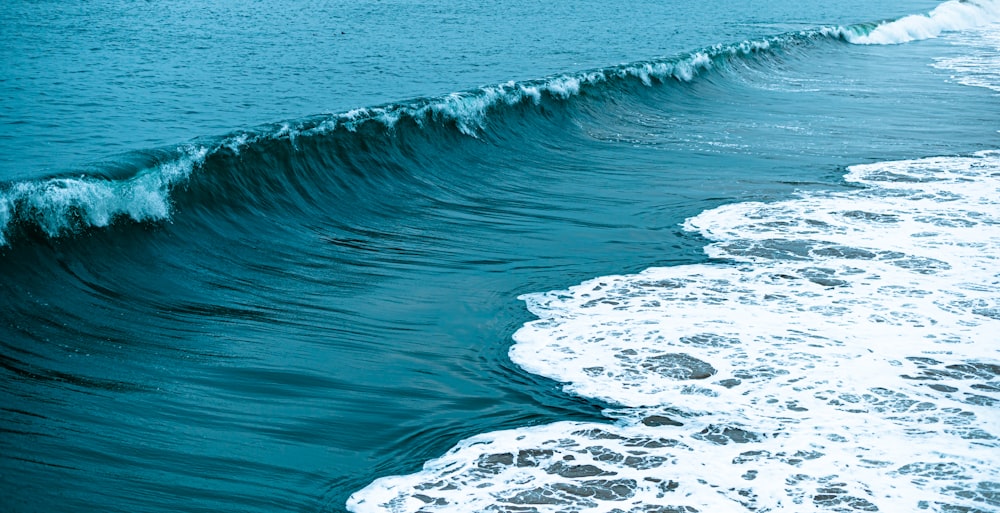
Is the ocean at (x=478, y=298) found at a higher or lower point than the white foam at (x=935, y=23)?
lower

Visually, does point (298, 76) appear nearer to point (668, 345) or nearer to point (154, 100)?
point (154, 100)

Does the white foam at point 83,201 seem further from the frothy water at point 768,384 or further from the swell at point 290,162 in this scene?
the frothy water at point 768,384

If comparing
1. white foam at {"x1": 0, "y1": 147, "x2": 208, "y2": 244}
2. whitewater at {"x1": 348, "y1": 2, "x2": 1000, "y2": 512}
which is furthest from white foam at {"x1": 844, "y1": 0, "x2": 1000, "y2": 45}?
white foam at {"x1": 0, "y1": 147, "x2": 208, "y2": 244}

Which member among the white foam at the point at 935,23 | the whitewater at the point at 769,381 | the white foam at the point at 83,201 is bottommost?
the whitewater at the point at 769,381

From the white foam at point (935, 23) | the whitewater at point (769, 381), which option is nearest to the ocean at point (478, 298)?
the whitewater at point (769, 381)

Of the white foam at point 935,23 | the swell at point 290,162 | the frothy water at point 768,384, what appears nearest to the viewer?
the frothy water at point 768,384

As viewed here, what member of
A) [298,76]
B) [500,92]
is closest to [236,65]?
[298,76]
